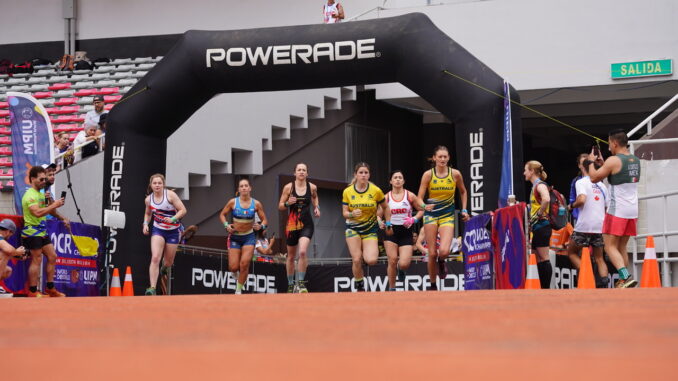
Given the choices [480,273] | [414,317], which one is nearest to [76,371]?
[414,317]

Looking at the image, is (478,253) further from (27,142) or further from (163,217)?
(27,142)

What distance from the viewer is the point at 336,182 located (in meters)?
24.9

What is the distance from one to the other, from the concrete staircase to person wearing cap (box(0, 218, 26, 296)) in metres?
7.63

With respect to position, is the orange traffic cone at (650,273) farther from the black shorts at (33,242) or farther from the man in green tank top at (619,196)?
the black shorts at (33,242)

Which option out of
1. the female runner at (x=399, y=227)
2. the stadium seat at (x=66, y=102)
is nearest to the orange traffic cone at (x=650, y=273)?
the female runner at (x=399, y=227)

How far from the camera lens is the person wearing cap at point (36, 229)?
41.4 feet

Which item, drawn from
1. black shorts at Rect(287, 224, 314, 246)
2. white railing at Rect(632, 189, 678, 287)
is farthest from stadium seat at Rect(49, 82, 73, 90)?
white railing at Rect(632, 189, 678, 287)

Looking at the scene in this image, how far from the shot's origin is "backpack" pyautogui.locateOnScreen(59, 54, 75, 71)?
1046 inches

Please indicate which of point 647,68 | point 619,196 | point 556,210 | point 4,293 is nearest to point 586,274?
point 619,196

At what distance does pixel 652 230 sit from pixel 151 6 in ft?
57.1

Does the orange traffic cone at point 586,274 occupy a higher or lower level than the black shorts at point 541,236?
lower

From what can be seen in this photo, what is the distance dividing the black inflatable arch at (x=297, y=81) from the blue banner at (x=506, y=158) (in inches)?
4.0

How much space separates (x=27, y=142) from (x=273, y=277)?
4.78 meters

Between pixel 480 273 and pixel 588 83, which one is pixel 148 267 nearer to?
pixel 480 273
